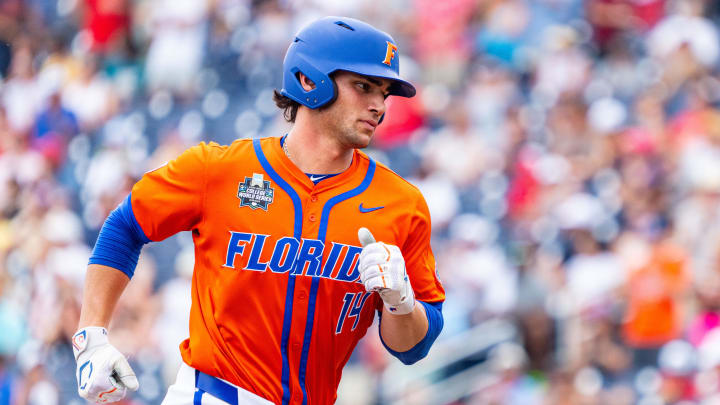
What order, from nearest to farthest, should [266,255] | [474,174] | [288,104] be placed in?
[266,255] → [288,104] → [474,174]

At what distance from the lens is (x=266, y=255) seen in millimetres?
4086

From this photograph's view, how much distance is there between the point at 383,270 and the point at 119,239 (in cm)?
108

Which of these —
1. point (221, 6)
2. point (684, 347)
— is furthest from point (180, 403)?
point (221, 6)

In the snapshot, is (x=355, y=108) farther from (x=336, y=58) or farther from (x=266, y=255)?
(x=266, y=255)

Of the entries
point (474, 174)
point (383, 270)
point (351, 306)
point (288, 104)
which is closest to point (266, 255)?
point (351, 306)

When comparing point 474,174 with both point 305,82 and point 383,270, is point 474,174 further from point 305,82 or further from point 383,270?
point 383,270

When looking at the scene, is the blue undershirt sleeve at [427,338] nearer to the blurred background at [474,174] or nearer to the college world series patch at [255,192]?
the college world series patch at [255,192]

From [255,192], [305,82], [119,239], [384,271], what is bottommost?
[384,271]

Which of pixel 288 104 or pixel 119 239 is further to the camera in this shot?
pixel 288 104

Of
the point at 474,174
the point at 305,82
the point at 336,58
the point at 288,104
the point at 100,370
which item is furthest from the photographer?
the point at 474,174

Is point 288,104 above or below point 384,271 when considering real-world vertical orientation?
above

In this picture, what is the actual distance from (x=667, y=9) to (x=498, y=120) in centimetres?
198

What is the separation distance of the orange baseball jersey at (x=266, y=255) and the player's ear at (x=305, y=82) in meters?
0.33

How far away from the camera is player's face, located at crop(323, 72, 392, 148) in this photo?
417cm
